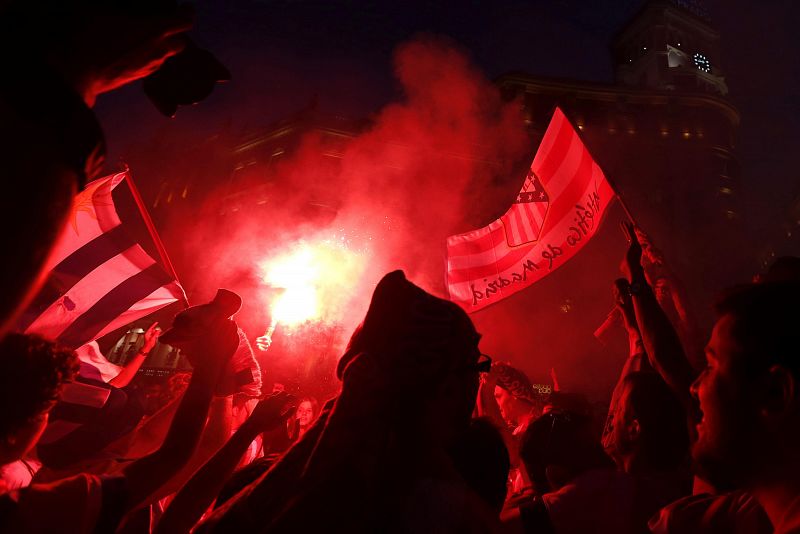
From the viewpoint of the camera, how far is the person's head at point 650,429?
219 cm

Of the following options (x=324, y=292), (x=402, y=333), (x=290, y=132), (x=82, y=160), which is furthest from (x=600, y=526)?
(x=290, y=132)

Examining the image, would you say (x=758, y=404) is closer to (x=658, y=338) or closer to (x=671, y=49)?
(x=658, y=338)

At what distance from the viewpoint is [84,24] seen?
929 mm

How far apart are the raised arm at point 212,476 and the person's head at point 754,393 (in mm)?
1626

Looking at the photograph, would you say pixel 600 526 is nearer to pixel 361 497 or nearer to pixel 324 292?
pixel 361 497

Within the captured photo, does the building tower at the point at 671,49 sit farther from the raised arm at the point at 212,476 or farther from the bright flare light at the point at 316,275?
the raised arm at the point at 212,476

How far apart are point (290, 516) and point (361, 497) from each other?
0.53ft

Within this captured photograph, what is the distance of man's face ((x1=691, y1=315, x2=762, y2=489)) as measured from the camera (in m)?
1.32

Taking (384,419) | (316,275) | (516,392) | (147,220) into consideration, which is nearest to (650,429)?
(384,419)

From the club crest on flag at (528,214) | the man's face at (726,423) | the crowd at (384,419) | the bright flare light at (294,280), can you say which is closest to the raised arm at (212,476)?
the crowd at (384,419)

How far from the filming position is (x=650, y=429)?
223 cm

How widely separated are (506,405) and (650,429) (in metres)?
3.01

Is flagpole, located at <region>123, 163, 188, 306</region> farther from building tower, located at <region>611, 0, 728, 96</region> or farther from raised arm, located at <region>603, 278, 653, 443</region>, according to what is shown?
building tower, located at <region>611, 0, 728, 96</region>

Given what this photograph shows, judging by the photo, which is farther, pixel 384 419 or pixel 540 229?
pixel 540 229
